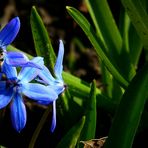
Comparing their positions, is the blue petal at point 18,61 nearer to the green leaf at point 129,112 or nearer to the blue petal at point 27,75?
the blue petal at point 27,75

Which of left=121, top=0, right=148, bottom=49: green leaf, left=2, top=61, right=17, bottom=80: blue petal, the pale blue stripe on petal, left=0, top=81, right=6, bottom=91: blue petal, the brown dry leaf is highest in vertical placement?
left=121, top=0, right=148, bottom=49: green leaf

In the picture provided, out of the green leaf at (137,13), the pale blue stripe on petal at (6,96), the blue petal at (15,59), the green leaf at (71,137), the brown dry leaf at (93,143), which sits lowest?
the brown dry leaf at (93,143)

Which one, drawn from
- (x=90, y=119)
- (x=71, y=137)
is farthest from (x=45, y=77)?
(x=90, y=119)

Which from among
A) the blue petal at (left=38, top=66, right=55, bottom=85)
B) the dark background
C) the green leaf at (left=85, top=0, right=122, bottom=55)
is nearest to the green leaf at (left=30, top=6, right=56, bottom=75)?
the green leaf at (left=85, top=0, right=122, bottom=55)

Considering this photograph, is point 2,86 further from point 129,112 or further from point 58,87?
point 129,112

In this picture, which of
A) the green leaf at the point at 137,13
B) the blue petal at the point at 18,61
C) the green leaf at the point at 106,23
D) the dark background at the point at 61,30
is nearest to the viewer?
the blue petal at the point at 18,61

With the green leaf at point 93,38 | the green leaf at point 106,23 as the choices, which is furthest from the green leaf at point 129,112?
the green leaf at point 106,23

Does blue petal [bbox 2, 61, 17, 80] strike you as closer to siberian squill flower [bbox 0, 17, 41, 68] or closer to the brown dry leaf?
siberian squill flower [bbox 0, 17, 41, 68]
